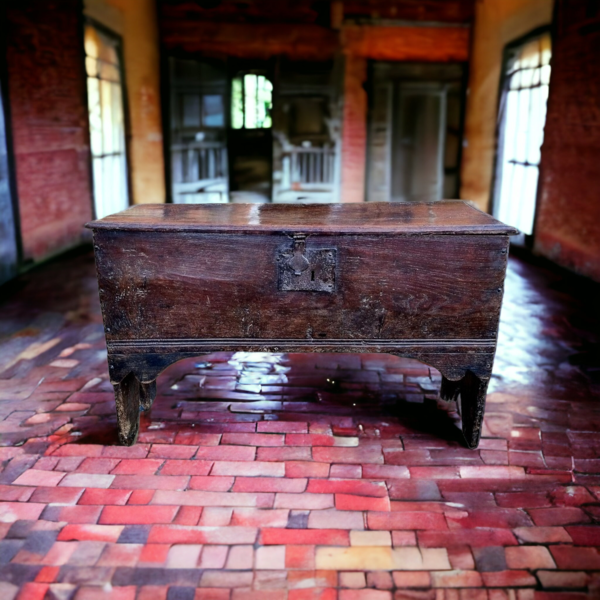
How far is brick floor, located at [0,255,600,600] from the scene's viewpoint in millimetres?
1809

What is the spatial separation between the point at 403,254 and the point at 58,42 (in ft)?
16.1

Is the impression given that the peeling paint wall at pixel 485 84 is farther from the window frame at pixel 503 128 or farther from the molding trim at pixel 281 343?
the molding trim at pixel 281 343

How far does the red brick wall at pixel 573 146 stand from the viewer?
5.07 metres

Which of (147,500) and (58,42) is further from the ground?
(58,42)

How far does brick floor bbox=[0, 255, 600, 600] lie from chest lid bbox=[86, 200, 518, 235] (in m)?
0.92

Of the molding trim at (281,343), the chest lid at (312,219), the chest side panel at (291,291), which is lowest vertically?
the molding trim at (281,343)

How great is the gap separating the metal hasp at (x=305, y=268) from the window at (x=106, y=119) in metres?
4.84

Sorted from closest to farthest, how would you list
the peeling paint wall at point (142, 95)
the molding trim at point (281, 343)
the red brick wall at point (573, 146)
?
the molding trim at point (281, 343) → the red brick wall at point (573, 146) → the peeling paint wall at point (142, 95)

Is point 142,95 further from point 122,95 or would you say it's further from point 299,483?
point 299,483

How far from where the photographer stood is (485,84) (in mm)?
7426

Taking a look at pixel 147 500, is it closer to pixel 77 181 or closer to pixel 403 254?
pixel 403 254

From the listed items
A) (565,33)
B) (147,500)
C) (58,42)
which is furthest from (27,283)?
(565,33)

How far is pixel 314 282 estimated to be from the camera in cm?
226

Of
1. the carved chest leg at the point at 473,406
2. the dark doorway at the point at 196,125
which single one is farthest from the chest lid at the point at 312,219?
the dark doorway at the point at 196,125
